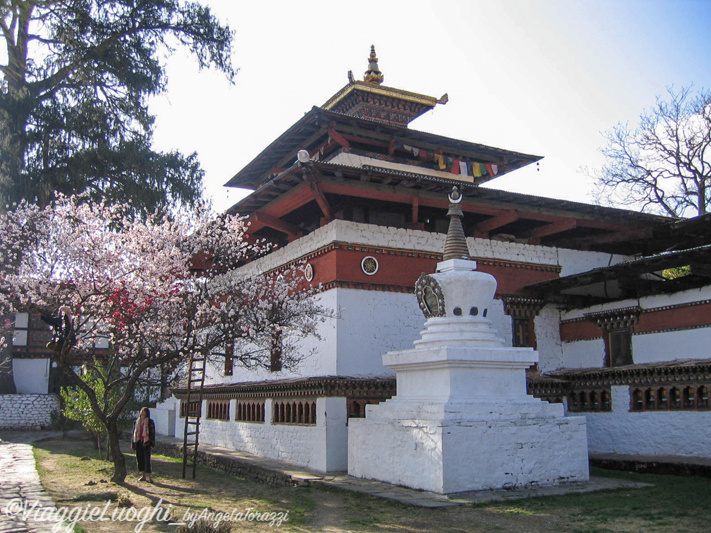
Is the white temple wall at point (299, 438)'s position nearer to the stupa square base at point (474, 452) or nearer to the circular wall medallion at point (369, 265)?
the stupa square base at point (474, 452)

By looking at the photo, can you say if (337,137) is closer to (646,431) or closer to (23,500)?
(646,431)

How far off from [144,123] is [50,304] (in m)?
11.5

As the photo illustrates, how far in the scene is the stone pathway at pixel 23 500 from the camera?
653cm

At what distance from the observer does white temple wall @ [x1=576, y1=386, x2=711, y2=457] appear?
10156 millimetres

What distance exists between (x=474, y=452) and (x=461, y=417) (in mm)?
461

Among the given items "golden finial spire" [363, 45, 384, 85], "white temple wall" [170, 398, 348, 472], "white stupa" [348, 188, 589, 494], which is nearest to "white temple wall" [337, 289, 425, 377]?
"white temple wall" [170, 398, 348, 472]

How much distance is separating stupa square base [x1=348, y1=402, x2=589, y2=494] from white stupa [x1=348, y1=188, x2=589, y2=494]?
0.01 metres

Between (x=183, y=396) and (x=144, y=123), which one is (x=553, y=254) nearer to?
(x=183, y=396)

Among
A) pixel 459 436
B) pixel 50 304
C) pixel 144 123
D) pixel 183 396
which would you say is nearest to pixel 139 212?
pixel 144 123

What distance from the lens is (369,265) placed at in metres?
12.4

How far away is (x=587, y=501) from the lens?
7.86 m

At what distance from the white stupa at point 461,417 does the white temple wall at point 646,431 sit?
2.06 m

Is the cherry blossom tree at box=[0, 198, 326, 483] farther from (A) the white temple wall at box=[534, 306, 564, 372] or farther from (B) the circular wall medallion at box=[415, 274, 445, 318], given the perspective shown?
(A) the white temple wall at box=[534, 306, 564, 372]

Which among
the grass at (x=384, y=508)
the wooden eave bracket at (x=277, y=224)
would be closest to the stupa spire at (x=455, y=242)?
the grass at (x=384, y=508)
